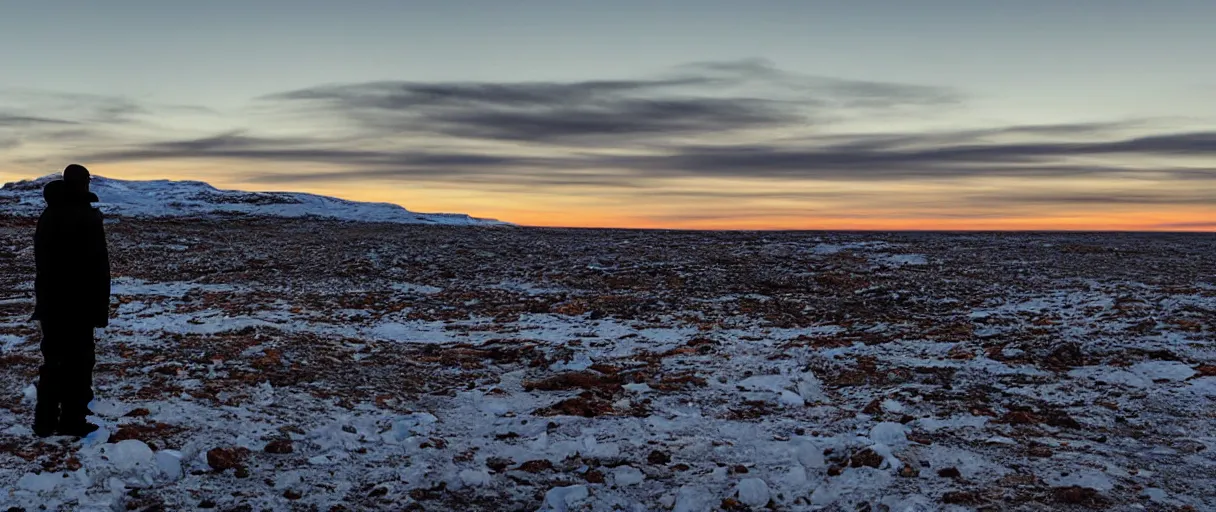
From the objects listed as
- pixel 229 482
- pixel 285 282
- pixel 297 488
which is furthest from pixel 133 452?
pixel 285 282

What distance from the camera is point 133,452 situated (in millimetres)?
6559

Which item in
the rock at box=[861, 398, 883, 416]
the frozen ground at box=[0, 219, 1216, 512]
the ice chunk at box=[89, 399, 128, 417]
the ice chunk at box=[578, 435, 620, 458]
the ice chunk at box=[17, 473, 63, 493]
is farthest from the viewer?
the rock at box=[861, 398, 883, 416]

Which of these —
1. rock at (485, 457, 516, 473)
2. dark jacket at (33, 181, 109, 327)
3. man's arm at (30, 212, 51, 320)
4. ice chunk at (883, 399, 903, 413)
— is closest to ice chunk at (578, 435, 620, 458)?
rock at (485, 457, 516, 473)

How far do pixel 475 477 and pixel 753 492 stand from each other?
2274 millimetres

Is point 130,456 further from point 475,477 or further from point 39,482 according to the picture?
point 475,477

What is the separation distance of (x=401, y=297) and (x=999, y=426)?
1220 cm

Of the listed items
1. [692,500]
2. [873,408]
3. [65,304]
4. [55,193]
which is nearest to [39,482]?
[65,304]

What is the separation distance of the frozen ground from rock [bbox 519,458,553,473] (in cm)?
4

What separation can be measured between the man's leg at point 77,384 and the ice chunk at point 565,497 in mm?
4243

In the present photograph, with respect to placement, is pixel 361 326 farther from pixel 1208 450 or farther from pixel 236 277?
pixel 1208 450

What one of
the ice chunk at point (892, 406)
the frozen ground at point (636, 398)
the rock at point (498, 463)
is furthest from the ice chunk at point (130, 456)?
the ice chunk at point (892, 406)

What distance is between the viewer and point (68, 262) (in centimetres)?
700

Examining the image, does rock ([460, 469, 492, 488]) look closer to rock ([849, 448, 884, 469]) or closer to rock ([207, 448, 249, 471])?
rock ([207, 448, 249, 471])

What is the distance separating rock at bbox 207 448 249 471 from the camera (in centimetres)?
664
